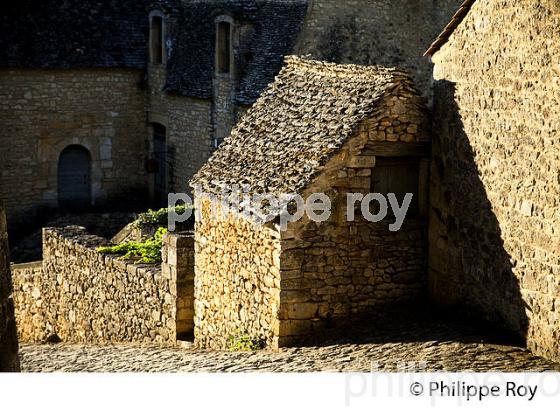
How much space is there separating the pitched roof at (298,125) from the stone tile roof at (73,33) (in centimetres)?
1323

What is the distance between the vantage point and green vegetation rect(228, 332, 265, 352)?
13.8 m

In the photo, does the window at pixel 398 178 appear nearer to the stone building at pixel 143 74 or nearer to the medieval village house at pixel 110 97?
the stone building at pixel 143 74

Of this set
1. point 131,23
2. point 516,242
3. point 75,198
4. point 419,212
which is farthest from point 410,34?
point 516,242

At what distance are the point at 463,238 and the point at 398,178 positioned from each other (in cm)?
107

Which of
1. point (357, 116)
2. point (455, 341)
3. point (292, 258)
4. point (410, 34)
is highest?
point (410, 34)

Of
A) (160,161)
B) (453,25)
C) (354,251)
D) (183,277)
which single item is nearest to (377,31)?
(160,161)

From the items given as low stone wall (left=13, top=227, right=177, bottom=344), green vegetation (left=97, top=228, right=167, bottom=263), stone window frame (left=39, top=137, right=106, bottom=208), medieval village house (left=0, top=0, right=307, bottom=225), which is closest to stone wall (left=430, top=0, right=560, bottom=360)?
low stone wall (left=13, top=227, right=177, bottom=344)

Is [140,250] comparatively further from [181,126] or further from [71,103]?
[71,103]

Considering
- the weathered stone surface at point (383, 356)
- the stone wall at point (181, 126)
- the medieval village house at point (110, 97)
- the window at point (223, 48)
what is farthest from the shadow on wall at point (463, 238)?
the stone wall at point (181, 126)

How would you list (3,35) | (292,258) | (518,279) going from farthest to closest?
1. (3,35)
2. (292,258)
3. (518,279)

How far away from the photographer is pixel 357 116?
44.2 feet

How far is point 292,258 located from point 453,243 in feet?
6.02

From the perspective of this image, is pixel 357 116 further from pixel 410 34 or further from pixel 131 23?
pixel 131 23

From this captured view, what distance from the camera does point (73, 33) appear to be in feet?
93.6
